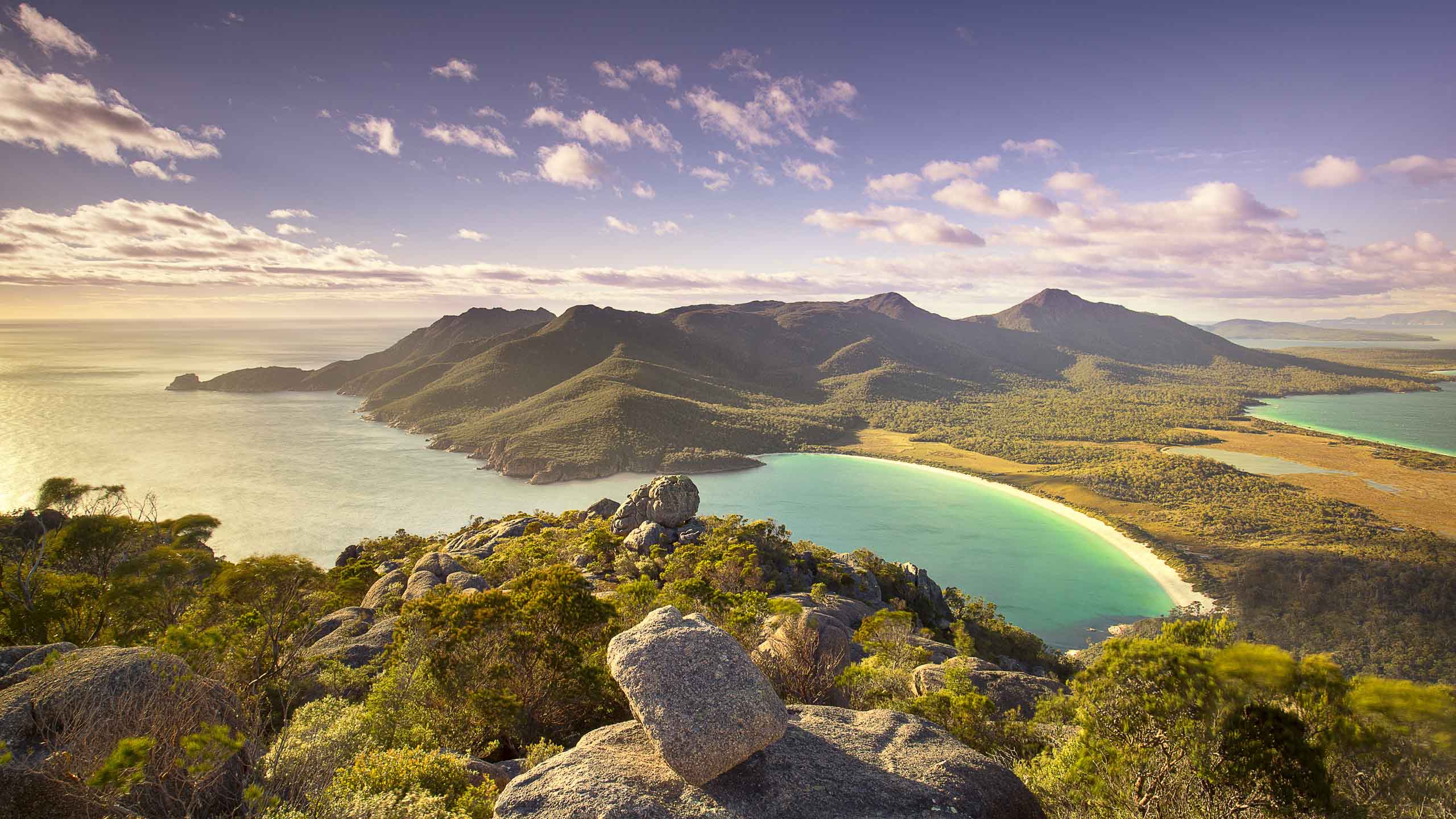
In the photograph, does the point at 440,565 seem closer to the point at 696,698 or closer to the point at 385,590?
the point at 385,590

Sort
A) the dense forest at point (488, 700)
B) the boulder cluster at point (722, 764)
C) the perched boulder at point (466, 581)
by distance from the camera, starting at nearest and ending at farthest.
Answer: the boulder cluster at point (722, 764)
the dense forest at point (488, 700)
the perched boulder at point (466, 581)

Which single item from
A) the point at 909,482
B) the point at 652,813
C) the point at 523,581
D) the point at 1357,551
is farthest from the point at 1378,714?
the point at 909,482

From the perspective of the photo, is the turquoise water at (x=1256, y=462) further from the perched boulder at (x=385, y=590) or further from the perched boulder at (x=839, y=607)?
the perched boulder at (x=385, y=590)

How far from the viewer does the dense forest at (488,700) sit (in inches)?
428

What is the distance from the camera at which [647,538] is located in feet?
172

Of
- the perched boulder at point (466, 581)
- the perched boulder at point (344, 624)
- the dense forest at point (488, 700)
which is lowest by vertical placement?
the perched boulder at point (466, 581)

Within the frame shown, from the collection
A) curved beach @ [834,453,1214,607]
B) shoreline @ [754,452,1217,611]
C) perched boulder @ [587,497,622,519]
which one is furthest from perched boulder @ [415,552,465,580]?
curved beach @ [834,453,1214,607]

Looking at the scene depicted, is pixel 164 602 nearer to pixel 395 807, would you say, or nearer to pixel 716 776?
pixel 395 807

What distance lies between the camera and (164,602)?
29781mm

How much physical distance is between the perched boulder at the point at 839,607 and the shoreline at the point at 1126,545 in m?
71.2

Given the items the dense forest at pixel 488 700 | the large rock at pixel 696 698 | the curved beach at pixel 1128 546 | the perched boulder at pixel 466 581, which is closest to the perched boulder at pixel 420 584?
the dense forest at pixel 488 700

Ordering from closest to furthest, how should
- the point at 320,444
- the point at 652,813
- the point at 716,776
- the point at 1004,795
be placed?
the point at 652,813 → the point at 716,776 → the point at 1004,795 → the point at 320,444

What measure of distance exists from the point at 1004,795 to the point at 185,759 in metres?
16.6

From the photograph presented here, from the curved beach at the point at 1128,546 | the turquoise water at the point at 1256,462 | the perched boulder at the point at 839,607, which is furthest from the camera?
the turquoise water at the point at 1256,462
